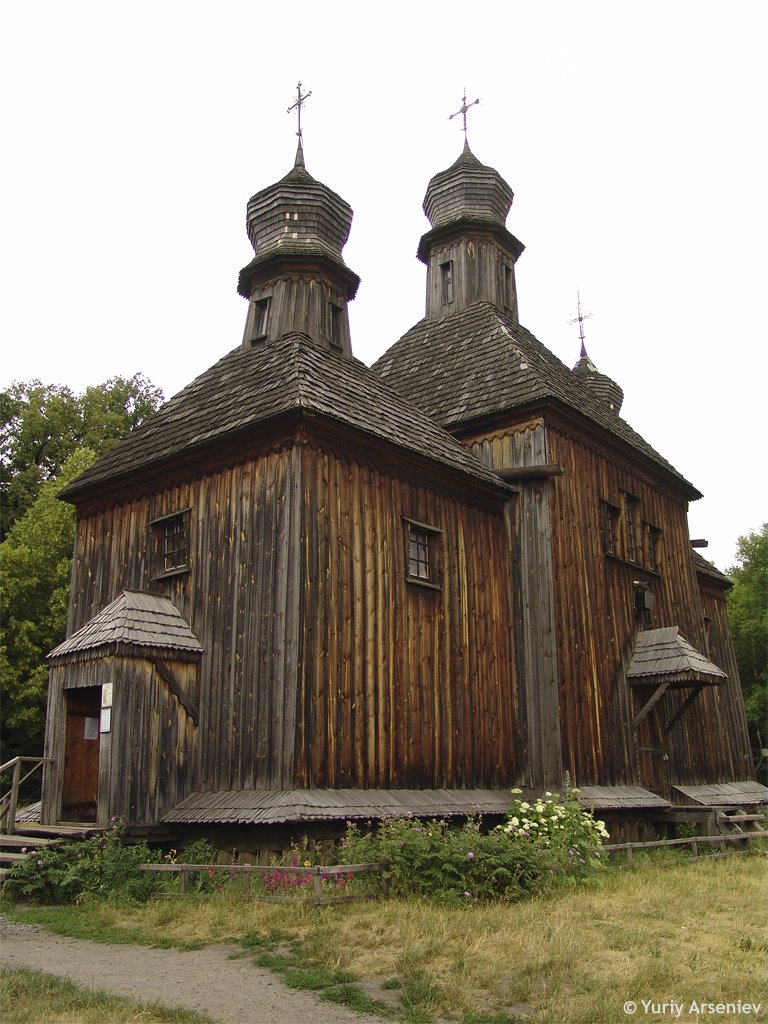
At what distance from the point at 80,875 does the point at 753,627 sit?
123ft

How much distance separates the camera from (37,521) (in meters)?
28.7

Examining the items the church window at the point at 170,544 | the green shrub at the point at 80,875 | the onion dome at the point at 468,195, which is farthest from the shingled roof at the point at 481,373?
the green shrub at the point at 80,875

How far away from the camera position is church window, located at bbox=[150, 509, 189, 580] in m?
15.0

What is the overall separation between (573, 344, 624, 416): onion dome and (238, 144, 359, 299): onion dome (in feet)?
30.8

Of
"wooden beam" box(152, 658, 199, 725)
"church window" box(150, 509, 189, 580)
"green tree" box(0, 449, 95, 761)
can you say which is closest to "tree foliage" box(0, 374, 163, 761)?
"green tree" box(0, 449, 95, 761)

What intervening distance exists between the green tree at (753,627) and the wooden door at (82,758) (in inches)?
1303

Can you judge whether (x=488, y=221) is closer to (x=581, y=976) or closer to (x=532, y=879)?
(x=532, y=879)

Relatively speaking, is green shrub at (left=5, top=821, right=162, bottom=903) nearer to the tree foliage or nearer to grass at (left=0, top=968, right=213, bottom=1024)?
grass at (left=0, top=968, right=213, bottom=1024)

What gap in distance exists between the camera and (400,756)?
1381 centimetres

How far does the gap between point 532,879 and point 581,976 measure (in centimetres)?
316

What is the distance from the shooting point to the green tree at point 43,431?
34.4m

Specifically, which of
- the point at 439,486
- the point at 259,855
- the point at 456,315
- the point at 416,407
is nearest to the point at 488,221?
the point at 456,315

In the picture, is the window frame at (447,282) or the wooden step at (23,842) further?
the window frame at (447,282)

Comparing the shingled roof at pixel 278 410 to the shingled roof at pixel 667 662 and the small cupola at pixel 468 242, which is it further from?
the small cupola at pixel 468 242
